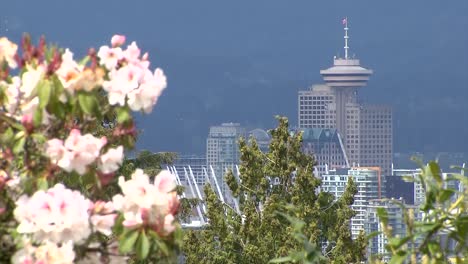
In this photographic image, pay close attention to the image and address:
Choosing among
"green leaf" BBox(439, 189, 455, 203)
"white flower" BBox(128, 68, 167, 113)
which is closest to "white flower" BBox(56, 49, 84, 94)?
"white flower" BBox(128, 68, 167, 113)

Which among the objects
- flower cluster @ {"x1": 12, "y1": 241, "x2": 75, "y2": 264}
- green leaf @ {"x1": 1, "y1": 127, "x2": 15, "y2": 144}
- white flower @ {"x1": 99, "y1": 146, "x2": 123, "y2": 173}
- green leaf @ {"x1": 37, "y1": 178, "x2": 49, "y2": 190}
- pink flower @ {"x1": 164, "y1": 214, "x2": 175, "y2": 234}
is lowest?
flower cluster @ {"x1": 12, "y1": 241, "x2": 75, "y2": 264}

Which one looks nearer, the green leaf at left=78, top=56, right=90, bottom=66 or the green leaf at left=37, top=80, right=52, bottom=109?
the green leaf at left=37, top=80, right=52, bottom=109

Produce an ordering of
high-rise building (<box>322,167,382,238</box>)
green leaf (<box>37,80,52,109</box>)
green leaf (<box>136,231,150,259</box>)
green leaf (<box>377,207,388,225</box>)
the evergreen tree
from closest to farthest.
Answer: green leaf (<box>136,231,150,259</box>) → green leaf (<box>37,80,52,109</box>) → green leaf (<box>377,207,388,225</box>) → the evergreen tree → high-rise building (<box>322,167,382,238</box>)

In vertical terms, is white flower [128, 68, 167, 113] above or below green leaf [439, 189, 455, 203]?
above

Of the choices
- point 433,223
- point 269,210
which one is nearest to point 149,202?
point 433,223

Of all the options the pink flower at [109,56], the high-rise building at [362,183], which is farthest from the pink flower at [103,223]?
the high-rise building at [362,183]

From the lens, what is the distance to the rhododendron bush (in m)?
2.60

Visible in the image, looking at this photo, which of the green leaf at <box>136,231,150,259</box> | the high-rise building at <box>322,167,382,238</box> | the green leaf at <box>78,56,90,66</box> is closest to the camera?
the green leaf at <box>136,231,150,259</box>

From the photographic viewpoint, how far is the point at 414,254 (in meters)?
2.94

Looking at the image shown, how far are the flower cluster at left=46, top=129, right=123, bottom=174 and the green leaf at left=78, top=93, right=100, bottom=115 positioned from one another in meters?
0.05

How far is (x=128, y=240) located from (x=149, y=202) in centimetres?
10

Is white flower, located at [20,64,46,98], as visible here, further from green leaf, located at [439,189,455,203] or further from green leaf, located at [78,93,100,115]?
green leaf, located at [439,189,455,203]

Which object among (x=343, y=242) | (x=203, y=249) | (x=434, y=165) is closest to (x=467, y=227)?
(x=434, y=165)

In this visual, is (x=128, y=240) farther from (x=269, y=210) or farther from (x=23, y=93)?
(x=269, y=210)
